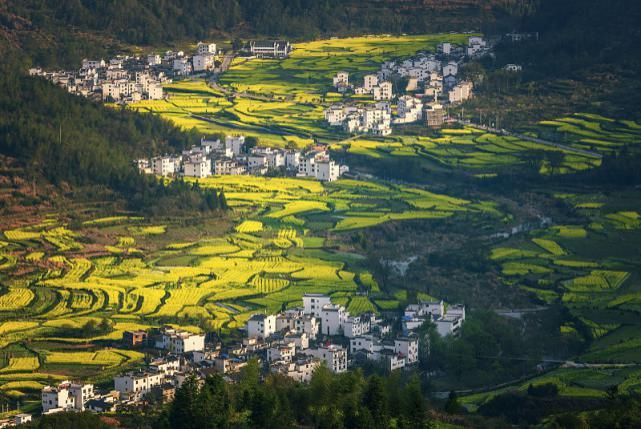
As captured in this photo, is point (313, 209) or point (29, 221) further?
point (313, 209)

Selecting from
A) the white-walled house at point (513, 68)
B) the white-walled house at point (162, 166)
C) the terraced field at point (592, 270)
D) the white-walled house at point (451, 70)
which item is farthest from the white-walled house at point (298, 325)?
the white-walled house at point (451, 70)

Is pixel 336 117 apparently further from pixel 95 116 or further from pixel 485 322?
pixel 485 322

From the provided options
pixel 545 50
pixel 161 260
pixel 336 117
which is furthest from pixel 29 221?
pixel 545 50

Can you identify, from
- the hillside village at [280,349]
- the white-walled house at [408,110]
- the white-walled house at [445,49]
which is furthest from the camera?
the white-walled house at [445,49]

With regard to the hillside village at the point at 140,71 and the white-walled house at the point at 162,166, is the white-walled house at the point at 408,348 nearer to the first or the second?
the white-walled house at the point at 162,166

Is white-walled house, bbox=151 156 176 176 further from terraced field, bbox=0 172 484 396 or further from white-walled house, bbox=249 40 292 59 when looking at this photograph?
white-walled house, bbox=249 40 292 59

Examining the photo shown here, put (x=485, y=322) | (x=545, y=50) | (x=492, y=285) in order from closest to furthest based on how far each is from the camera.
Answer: (x=485, y=322), (x=492, y=285), (x=545, y=50)

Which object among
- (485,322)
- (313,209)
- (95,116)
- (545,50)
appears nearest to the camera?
(485,322)

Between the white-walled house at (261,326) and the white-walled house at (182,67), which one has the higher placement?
the white-walled house at (182,67)
